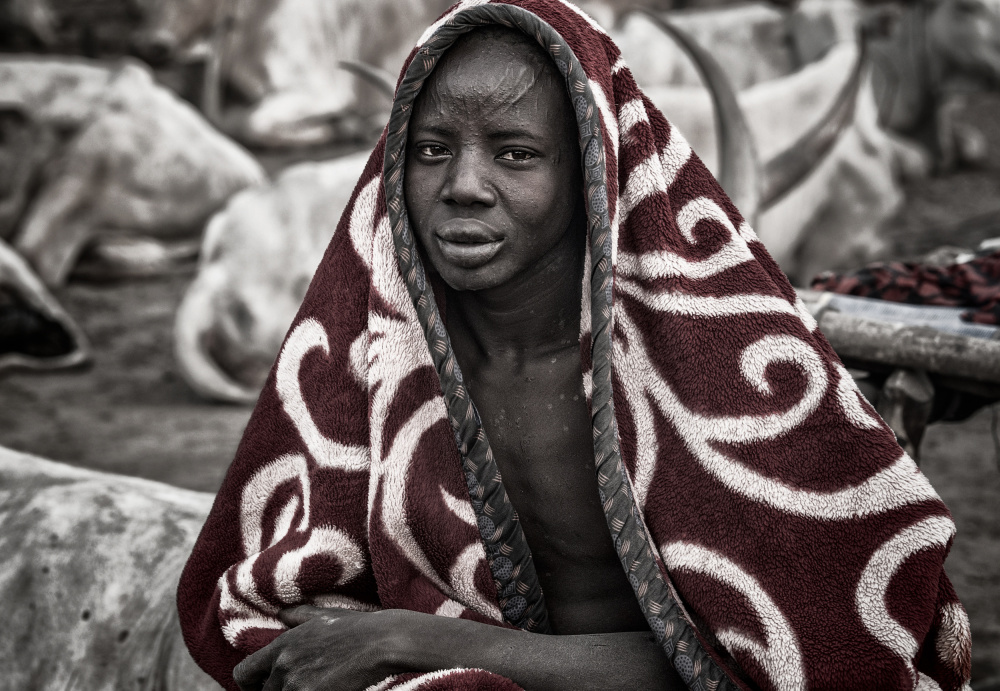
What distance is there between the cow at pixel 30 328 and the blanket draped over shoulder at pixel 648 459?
403 centimetres

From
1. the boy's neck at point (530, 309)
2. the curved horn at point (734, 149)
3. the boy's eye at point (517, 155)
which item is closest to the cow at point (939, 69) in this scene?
the curved horn at point (734, 149)

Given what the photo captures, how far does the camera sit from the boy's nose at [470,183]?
119 cm

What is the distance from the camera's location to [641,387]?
1296mm

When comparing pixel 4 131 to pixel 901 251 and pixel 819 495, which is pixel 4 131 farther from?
pixel 819 495

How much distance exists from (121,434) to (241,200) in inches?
49.3

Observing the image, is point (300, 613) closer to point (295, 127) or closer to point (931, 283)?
point (931, 283)

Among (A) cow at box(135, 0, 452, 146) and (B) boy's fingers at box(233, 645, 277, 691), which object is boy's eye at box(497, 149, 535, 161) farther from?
(A) cow at box(135, 0, 452, 146)

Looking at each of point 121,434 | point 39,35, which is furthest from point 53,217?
point 39,35

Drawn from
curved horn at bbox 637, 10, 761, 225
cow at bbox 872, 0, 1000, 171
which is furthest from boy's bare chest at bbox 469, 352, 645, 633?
cow at bbox 872, 0, 1000, 171

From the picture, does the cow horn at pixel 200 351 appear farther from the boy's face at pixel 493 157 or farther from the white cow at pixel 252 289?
the boy's face at pixel 493 157

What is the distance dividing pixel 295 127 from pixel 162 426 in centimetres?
473

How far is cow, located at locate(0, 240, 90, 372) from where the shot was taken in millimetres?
4875

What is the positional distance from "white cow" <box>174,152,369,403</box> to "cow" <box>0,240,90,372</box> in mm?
822

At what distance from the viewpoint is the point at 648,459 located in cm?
128
